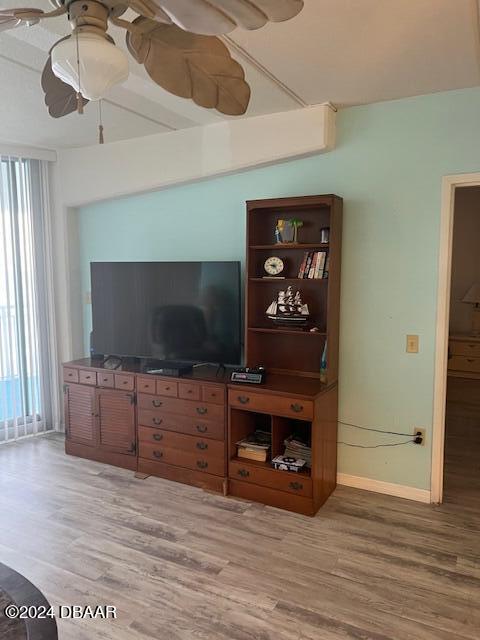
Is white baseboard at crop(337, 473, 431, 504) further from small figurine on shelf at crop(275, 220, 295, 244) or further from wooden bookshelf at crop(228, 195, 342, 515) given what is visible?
small figurine on shelf at crop(275, 220, 295, 244)

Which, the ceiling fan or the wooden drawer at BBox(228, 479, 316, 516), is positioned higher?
the ceiling fan

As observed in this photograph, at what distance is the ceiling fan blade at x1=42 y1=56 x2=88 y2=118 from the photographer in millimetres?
1461

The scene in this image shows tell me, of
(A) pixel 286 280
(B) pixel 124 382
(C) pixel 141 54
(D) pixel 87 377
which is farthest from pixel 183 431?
(C) pixel 141 54

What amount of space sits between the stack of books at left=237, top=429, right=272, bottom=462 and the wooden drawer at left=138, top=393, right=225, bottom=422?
25 centimetres

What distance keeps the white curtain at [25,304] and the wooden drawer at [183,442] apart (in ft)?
4.86

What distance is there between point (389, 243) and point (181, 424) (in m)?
1.91

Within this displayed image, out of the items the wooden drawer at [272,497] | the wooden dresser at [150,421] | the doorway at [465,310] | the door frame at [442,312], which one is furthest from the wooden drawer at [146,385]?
the doorway at [465,310]

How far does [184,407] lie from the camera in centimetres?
335

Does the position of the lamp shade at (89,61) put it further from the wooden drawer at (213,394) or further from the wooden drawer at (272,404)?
the wooden drawer at (213,394)

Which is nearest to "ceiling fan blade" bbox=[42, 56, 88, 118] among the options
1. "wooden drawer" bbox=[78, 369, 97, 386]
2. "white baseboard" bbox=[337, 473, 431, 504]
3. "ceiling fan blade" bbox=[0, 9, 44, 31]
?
"ceiling fan blade" bbox=[0, 9, 44, 31]

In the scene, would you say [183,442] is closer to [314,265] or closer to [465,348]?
[314,265]

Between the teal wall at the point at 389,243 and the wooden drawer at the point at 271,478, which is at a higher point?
the teal wall at the point at 389,243

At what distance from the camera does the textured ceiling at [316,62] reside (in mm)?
2020

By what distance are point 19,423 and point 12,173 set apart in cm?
227
